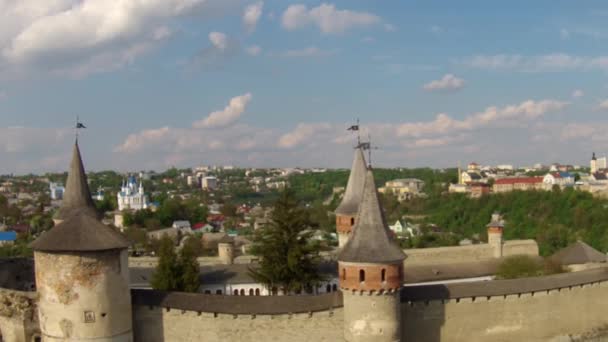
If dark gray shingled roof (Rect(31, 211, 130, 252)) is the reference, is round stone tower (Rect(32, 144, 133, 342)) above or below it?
below

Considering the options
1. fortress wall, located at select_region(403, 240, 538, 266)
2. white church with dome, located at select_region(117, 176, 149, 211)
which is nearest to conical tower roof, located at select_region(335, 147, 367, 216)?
fortress wall, located at select_region(403, 240, 538, 266)

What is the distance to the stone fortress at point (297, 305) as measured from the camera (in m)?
23.7

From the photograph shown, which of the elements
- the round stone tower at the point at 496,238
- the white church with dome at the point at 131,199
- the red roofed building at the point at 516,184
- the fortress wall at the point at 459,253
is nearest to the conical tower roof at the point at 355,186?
the fortress wall at the point at 459,253

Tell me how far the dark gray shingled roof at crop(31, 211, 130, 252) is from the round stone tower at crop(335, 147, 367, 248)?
51.8 ft

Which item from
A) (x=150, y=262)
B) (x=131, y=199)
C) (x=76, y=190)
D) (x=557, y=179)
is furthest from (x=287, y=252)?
(x=557, y=179)

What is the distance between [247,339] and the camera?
2581 centimetres

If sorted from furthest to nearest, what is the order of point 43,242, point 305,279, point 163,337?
point 305,279 < point 163,337 < point 43,242

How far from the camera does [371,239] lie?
2520cm

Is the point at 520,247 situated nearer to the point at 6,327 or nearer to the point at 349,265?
the point at 349,265

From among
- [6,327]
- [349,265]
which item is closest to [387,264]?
[349,265]

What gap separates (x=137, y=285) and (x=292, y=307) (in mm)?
12402

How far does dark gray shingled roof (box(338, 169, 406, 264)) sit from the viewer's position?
81.3 ft

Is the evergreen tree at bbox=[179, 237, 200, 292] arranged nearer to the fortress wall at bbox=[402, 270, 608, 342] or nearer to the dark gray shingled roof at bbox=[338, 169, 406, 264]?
the dark gray shingled roof at bbox=[338, 169, 406, 264]

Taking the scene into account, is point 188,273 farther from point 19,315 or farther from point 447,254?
point 447,254
